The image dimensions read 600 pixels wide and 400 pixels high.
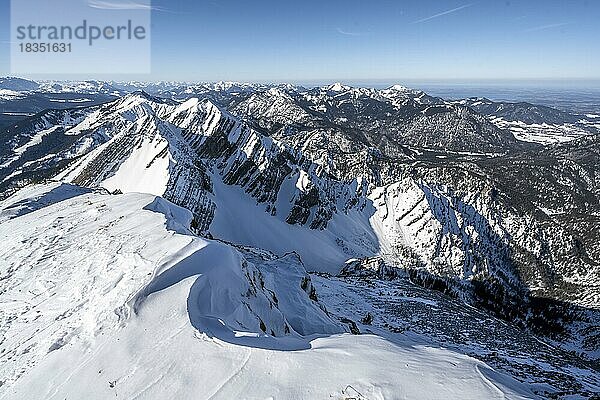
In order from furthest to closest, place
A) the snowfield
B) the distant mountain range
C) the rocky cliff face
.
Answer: the rocky cliff face, the distant mountain range, the snowfield

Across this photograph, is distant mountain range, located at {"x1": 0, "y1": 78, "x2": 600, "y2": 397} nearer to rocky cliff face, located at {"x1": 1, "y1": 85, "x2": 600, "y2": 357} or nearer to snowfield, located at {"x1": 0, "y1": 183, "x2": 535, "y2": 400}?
rocky cliff face, located at {"x1": 1, "y1": 85, "x2": 600, "y2": 357}

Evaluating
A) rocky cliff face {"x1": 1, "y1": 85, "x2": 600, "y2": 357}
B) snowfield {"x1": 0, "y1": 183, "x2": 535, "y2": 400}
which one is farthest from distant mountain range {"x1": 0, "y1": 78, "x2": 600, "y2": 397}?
snowfield {"x1": 0, "y1": 183, "x2": 535, "y2": 400}

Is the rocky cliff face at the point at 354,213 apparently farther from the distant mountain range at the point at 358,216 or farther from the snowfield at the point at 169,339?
the snowfield at the point at 169,339

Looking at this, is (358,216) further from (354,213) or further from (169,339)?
(169,339)

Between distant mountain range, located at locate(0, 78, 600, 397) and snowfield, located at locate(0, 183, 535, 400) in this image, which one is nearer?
snowfield, located at locate(0, 183, 535, 400)

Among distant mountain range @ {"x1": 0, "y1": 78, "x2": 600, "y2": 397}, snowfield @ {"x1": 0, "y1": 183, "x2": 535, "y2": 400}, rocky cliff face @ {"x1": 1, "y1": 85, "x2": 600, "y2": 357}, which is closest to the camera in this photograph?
snowfield @ {"x1": 0, "y1": 183, "x2": 535, "y2": 400}

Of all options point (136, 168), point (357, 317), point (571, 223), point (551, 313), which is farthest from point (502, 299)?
point (136, 168)

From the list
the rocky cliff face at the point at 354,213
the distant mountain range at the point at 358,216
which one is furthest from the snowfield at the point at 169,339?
the rocky cliff face at the point at 354,213

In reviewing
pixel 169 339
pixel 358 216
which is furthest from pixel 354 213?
pixel 169 339

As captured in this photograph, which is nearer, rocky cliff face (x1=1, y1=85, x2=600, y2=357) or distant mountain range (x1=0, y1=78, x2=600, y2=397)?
distant mountain range (x1=0, y1=78, x2=600, y2=397)
